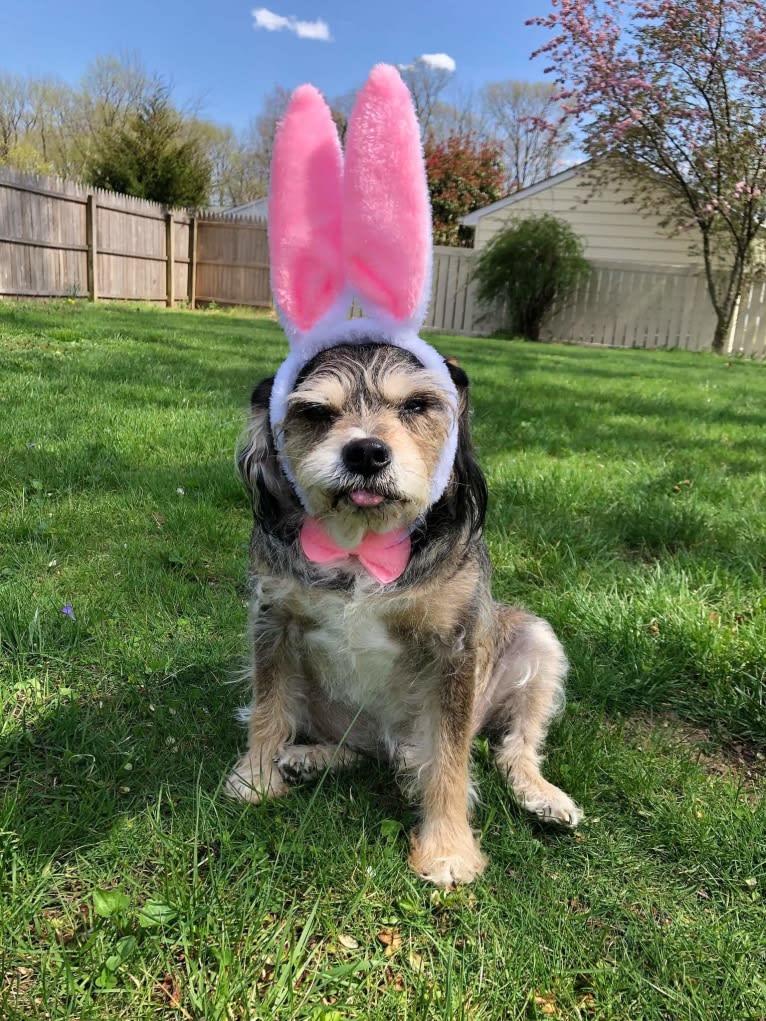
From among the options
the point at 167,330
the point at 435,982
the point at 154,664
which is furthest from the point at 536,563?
the point at 167,330

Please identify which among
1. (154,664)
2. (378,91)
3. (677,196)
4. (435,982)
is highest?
(677,196)

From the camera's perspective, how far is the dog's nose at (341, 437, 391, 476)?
1.88 meters

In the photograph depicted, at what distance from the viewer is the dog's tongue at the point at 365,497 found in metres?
1.90

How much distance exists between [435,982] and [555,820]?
25.3 inches

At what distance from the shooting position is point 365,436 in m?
1.91

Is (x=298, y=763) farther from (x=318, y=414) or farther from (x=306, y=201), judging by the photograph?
(x=306, y=201)

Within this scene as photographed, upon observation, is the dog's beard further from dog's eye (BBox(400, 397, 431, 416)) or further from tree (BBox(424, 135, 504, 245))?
tree (BBox(424, 135, 504, 245))

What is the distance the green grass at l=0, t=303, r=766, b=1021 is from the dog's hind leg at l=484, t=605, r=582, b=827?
0.08 metres

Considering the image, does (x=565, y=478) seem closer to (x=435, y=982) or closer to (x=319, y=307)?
(x=319, y=307)

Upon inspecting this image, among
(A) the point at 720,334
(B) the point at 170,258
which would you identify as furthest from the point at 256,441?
(A) the point at 720,334

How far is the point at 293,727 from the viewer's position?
235 cm

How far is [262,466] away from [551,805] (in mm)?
1346

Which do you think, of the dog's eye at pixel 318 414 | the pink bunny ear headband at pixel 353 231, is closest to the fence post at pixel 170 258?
the pink bunny ear headband at pixel 353 231

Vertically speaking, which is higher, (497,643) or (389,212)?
(389,212)
